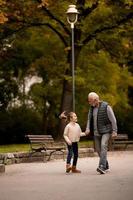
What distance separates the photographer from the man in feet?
56.6

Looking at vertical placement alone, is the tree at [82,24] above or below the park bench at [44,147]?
above

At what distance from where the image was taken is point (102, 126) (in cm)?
1745

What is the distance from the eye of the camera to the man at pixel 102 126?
17.3m

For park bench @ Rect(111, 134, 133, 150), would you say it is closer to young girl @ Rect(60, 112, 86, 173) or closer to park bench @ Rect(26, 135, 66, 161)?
park bench @ Rect(26, 135, 66, 161)

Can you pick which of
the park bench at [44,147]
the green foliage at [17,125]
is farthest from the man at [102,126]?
the green foliage at [17,125]

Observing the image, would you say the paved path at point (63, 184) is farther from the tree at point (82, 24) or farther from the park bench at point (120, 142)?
the tree at point (82, 24)

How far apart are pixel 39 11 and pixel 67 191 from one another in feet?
70.7

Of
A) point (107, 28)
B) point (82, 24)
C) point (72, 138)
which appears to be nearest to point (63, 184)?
point (72, 138)

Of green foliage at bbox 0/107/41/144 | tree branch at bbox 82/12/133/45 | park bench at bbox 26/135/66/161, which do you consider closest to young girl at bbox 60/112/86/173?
park bench at bbox 26/135/66/161

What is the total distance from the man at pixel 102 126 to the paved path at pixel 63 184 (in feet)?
1.56

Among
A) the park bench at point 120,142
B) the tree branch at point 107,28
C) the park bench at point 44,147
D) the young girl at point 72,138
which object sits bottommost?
the park bench at point 120,142

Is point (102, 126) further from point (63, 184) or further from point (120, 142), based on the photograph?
point (120, 142)

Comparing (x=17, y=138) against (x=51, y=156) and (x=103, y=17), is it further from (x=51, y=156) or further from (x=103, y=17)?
(x=51, y=156)

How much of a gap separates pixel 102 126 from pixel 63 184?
315 centimetres
